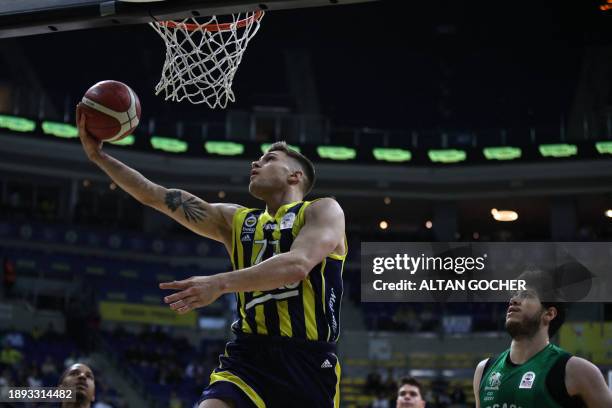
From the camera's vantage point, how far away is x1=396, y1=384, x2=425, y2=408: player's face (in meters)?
6.59

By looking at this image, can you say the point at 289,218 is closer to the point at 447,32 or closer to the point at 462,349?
the point at 462,349

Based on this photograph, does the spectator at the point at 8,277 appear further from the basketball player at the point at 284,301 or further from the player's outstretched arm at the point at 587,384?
the player's outstretched arm at the point at 587,384

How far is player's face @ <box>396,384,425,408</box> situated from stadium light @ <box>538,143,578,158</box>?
1815 cm

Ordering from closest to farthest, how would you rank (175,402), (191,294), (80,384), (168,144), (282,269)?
(191,294)
(282,269)
(80,384)
(175,402)
(168,144)

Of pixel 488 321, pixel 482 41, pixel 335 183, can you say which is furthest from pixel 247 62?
pixel 488 321

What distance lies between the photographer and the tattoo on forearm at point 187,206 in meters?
4.49

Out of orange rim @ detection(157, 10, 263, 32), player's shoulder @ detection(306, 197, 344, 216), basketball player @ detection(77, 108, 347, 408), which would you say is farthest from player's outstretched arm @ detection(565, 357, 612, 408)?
orange rim @ detection(157, 10, 263, 32)

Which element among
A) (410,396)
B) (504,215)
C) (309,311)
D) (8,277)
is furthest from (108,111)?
(504,215)

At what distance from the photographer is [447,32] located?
25.5m

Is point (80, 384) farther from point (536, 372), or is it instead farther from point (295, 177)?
point (536, 372)

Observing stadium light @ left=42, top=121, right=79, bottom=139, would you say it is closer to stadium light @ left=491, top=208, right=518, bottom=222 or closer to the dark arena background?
the dark arena background

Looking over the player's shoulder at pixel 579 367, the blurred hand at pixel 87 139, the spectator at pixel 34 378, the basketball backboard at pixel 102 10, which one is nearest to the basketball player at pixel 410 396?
the player's shoulder at pixel 579 367

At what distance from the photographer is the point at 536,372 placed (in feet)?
14.9

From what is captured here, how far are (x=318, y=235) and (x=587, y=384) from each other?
1.63 meters
